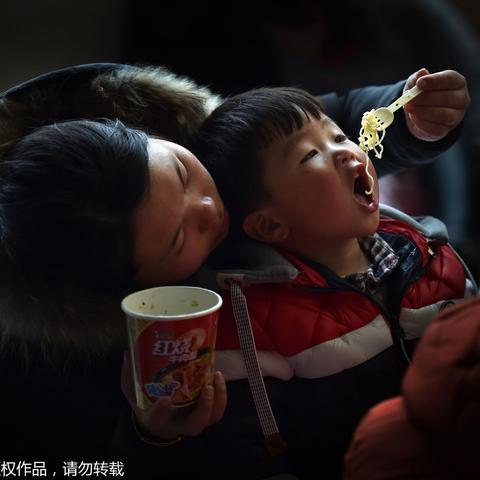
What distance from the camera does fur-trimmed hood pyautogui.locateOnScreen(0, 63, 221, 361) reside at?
781mm

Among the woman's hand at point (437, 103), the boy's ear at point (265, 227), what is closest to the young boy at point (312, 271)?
the boy's ear at point (265, 227)

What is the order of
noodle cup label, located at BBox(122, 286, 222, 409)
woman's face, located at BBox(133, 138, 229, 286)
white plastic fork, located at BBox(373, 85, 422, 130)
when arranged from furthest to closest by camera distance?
white plastic fork, located at BBox(373, 85, 422, 130)
woman's face, located at BBox(133, 138, 229, 286)
noodle cup label, located at BBox(122, 286, 222, 409)

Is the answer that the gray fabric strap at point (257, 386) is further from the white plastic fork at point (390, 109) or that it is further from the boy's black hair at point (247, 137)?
the white plastic fork at point (390, 109)

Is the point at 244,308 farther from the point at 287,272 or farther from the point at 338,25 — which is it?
the point at 338,25

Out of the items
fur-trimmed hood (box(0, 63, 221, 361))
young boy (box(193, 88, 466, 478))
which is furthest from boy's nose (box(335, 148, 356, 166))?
fur-trimmed hood (box(0, 63, 221, 361))

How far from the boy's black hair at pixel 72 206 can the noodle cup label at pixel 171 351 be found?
0.07m

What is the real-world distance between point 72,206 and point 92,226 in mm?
31

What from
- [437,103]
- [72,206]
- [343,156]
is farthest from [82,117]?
[437,103]

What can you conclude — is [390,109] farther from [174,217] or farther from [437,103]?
[174,217]

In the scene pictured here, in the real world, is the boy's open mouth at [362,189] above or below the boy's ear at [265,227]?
above

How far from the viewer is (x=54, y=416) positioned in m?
0.84

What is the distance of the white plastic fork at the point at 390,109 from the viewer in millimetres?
859

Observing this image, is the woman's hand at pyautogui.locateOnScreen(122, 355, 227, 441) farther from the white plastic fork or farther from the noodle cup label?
the white plastic fork

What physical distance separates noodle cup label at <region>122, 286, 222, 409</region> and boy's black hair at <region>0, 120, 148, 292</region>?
0.07 m
